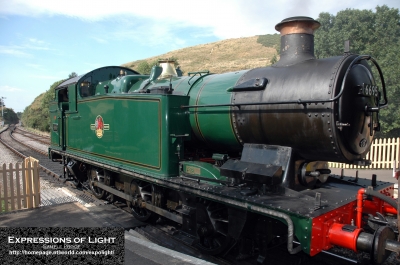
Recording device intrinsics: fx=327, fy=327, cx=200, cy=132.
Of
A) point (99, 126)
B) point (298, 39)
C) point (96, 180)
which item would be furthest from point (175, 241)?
point (298, 39)

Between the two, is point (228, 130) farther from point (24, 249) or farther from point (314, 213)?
point (24, 249)

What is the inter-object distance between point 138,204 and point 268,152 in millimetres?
2907

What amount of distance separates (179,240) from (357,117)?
3.28 meters

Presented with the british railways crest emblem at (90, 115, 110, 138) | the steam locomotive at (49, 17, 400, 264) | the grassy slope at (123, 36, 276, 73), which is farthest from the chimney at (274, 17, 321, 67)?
the grassy slope at (123, 36, 276, 73)

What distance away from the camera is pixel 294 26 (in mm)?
4195

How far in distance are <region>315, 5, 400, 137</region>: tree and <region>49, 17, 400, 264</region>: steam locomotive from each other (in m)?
10.1

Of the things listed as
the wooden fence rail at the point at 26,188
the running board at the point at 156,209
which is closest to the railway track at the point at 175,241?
the running board at the point at 156,209

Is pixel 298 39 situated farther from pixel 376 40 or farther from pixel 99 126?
pixel 376 40

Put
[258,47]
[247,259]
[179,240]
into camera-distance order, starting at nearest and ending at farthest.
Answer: [247,259]
[179,240]
[258,47]

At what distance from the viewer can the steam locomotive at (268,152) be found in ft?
11.3

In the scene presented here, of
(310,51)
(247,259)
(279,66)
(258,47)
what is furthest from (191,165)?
(258,47)

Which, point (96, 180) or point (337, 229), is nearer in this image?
point (337, 229)

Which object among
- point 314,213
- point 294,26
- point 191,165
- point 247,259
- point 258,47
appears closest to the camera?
point 314,213

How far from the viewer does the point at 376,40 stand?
1764cm
